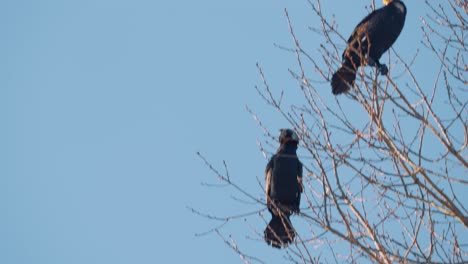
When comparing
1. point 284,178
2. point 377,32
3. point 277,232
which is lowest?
point 277,232

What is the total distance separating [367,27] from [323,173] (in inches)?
111

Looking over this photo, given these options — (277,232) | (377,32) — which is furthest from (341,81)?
(277,232)

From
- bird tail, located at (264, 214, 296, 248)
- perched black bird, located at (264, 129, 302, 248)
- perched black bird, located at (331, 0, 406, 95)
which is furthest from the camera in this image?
perched black bird, located at (331, 0, 406, 95)

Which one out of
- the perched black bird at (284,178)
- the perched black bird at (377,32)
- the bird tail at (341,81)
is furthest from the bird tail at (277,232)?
the perched black bird at (377,32)

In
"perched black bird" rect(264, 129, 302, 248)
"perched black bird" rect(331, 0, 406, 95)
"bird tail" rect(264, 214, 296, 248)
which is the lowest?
"bird tail" rect(264, 214, 296, 248)

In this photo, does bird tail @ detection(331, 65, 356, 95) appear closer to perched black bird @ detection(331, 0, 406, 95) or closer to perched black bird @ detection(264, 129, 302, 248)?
perched black bird @ detection(331, 0, 406, 95)

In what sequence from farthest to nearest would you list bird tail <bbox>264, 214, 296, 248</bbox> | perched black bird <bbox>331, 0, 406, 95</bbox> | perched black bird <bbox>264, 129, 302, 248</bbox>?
perched black bird <bbox>331, 0, 406, 95</bbox>, perched black bird <bbox>264, 129, 302, 248</bbox>, bird tail <bbox>264, 214, 296, 248</bbox>

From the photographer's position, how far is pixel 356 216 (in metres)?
5.88

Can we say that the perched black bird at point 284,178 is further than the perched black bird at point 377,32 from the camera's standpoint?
No

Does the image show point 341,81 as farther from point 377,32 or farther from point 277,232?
point 277,232

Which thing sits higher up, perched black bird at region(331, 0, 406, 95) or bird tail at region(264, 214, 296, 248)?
perched black bird at region(331, 0, 406, 95)

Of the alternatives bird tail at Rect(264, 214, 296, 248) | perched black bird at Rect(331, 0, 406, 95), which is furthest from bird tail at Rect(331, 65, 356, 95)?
bird tail at Rect(264, 214, 296, 248)

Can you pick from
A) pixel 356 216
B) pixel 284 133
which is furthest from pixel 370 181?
pixel 284 133

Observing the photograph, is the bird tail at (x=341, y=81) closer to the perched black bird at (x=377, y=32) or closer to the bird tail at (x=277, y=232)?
the perched black bird at (x=377, y=32)
